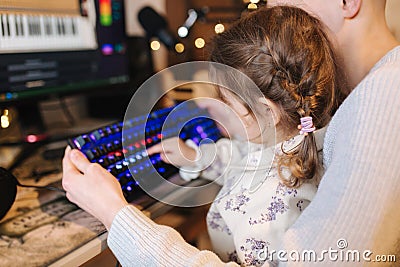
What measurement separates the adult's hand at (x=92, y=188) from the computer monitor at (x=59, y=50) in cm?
28

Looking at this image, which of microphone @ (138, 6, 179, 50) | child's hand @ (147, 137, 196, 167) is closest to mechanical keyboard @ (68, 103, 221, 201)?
child's hand @ (147, 137, 196, 167)

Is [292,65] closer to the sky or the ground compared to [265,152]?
closer to the sky

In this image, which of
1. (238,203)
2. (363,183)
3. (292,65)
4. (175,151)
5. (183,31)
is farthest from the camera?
(183,31)

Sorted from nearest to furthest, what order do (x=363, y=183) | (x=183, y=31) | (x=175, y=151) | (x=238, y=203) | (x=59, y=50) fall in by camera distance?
(x=363, y=183), (x=238, y=203), (x=175, y=151), (x=59, y=50), (x=183, y=31)

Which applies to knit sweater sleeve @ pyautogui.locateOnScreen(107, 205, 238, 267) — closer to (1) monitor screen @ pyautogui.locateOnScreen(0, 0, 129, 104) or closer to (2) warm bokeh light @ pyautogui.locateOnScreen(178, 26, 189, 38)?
(1) monitor screen @ pyautogui.locateOnScreen(0, 0, 129, 104)

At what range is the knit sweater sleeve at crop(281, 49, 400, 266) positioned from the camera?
0.45 m

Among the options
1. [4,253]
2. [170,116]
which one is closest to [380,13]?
[170,116]

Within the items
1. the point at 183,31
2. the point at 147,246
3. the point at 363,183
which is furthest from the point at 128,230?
the point at 183,31

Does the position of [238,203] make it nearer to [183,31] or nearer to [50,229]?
[50,229]

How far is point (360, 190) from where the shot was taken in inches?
17.8

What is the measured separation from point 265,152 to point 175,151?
0.20 m

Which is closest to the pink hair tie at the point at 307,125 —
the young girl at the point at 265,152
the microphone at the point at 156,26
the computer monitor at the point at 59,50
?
the young girl at the point at 265,152

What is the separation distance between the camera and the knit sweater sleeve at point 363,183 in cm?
45

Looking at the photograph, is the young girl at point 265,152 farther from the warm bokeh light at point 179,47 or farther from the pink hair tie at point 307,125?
the warm bokeh light at point 179,47
